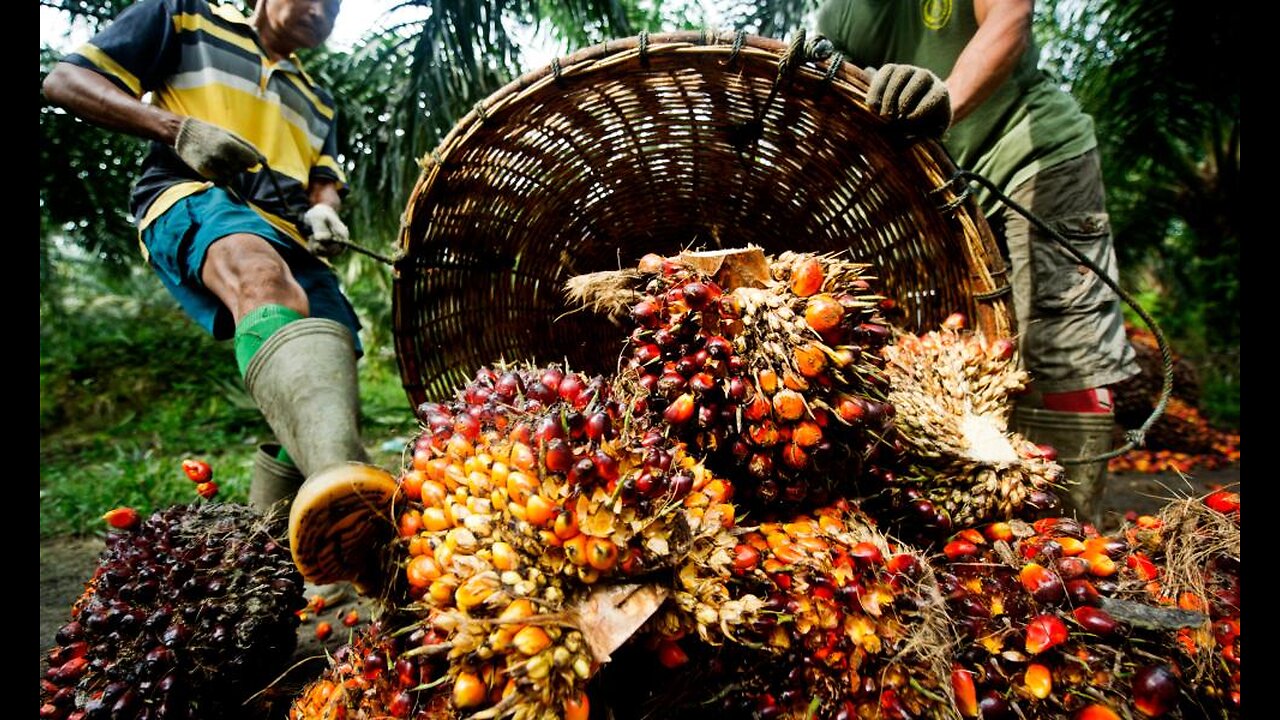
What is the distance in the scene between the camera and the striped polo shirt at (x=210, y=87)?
1.91 meters

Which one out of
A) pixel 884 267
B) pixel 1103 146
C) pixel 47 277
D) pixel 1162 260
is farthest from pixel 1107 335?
pixel 47 277

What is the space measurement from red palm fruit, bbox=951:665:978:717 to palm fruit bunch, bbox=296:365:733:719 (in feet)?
1.47

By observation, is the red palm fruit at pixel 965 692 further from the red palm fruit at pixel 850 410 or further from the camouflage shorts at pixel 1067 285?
the camouflage shorts at pixel 1067 285

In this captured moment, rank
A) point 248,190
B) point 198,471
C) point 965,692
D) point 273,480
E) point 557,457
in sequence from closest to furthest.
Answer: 1. point 557,457
2. point 965,692
3. point 198,471
4. point 273,480
5. point 248,190

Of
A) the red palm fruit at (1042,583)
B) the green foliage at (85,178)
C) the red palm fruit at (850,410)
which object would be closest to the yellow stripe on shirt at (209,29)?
the red palm fruit at (850,410)

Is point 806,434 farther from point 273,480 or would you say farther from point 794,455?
point 273,480

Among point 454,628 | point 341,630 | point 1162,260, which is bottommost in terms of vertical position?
point 341,630

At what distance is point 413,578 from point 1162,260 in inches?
364

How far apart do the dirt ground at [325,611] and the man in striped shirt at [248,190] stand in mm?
446

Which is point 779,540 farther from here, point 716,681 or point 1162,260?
point 1162,260

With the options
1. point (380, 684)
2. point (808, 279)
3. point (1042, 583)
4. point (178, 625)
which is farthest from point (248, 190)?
point (1042, 583)

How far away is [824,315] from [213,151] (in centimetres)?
169

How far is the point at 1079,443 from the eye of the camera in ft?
6.54
